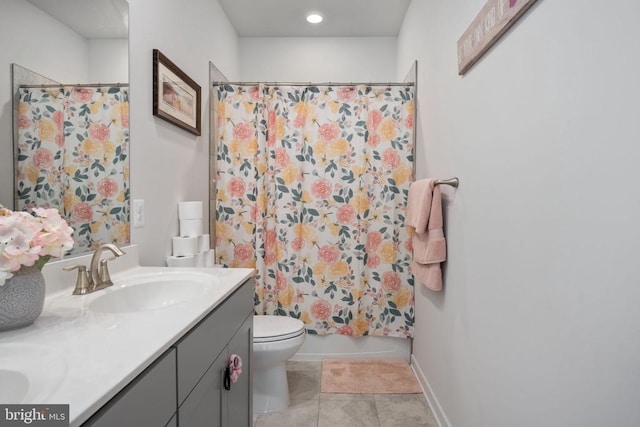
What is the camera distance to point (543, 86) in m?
0.86

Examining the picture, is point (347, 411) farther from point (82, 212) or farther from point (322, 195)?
point (82, 212)

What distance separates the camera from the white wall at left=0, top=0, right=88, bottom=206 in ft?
2.80

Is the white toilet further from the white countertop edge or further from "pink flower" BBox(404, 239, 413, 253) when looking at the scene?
"pink flower" BBox(404, 239, 413, 253)

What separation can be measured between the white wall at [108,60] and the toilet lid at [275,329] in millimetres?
1361

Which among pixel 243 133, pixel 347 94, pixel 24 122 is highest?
pixel 347 94

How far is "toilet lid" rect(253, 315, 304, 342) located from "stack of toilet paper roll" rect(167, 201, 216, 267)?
0.47m

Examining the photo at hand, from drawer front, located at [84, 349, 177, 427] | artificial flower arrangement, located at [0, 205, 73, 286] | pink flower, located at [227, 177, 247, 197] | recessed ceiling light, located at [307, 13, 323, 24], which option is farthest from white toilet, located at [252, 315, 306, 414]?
recessed ceiling light, located at [307, 13, 323, 24]

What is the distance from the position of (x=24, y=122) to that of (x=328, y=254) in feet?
5.72

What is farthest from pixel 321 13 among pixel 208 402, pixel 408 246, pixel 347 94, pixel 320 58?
pixel 208 402

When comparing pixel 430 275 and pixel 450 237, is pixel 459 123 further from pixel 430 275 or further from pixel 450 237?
pixel 430 275

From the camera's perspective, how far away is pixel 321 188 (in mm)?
2297

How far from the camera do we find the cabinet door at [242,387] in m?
1.18

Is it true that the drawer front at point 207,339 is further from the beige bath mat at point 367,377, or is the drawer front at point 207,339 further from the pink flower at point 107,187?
the beige bath mat at point 367,377

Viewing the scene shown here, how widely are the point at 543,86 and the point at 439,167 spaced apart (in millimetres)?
919
